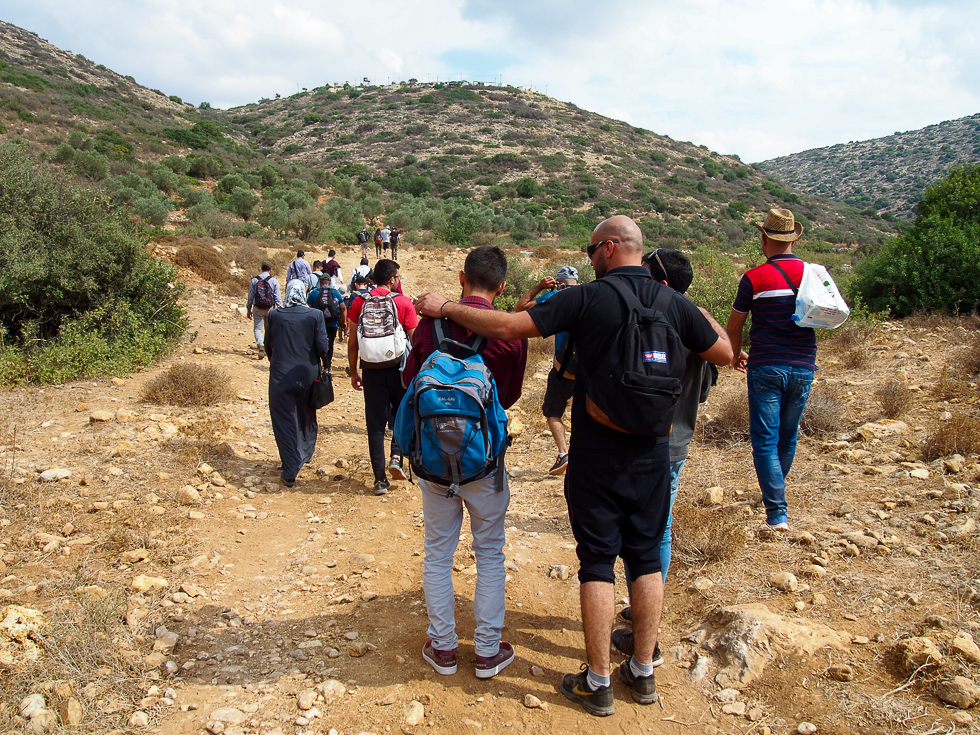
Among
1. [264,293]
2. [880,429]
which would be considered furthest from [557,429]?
[264,293]

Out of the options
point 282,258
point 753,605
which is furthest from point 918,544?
point 282,258

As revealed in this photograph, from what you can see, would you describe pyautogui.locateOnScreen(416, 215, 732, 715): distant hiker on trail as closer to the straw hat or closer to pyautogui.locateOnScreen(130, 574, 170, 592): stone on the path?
the straw hat

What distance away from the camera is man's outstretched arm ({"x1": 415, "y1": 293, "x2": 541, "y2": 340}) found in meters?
2.30

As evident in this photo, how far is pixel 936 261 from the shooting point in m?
9.04

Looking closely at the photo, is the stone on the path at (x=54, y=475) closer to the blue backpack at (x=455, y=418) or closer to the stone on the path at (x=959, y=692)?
the blue backpack at (x=455, y=418)

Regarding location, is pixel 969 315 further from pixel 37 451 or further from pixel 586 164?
pixel 586 164

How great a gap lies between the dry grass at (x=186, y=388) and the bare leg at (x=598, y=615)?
5712 millimetres

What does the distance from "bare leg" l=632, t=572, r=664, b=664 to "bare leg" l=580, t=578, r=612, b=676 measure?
0.47 feet

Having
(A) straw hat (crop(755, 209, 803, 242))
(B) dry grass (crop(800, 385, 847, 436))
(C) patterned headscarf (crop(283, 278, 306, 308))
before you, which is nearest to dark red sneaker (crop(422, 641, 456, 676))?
(A) straw hat (crop(755, 209, 803, 242))

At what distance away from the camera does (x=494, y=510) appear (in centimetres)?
256

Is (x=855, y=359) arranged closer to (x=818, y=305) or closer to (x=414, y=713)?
(x=818, y=305)

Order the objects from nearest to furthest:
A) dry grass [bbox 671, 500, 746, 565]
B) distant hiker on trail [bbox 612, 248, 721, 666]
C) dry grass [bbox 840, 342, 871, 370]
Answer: distant hiker on trail [bbox 612, 248, 721, 666], dry grass [bbox 671, 500, 746, 565], dry grass [bbox 840, 342, 871, 370]

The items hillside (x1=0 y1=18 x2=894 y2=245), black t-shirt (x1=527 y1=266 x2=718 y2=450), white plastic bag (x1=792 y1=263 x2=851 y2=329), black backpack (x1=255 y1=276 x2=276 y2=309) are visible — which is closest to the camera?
black t-shirt (x1=527 y1=266 x2=718 y2=450)

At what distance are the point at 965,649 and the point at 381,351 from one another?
3.78 meters
